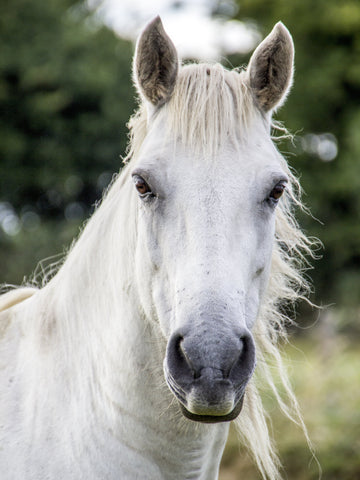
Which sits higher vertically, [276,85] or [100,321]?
[276,85]

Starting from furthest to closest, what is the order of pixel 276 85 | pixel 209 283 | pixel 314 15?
pixel 314 15, pixel 276 85, pixel 209 283

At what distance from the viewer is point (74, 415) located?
2348mm

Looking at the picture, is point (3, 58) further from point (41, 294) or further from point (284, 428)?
point (41, 294)

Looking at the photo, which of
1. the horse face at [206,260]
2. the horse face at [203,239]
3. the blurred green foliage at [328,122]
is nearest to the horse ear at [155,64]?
the horse face at [203,239]

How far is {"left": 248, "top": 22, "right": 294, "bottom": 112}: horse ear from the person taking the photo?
2396 mm

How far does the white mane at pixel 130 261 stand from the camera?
229 centimetres

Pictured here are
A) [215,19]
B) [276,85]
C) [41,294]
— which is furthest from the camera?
[215,19]

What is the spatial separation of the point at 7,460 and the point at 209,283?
1.11 metres

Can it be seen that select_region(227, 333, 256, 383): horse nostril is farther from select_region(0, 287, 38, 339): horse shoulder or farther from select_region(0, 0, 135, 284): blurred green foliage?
select_region(0, 0, 135, 284): blurred green foliage

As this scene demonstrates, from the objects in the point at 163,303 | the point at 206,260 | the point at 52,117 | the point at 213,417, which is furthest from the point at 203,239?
the point at 52,117

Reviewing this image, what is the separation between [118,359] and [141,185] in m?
0.72

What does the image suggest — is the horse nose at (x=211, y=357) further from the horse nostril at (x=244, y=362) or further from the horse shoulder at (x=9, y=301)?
the horse shoulder at (x=9, y=301)

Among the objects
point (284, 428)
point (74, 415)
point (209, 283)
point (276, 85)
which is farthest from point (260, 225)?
point (284, 428)

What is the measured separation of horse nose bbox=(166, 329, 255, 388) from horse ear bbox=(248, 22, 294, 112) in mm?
1099
